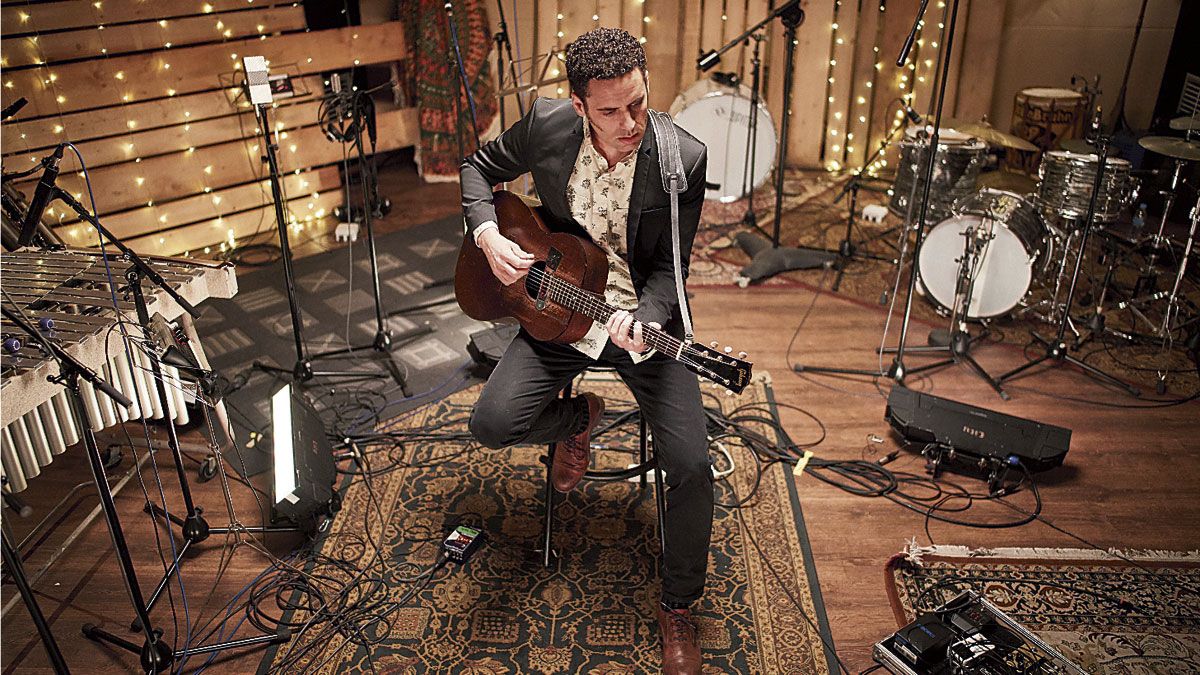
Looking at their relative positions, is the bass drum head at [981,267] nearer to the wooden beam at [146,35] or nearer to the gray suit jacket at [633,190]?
the gray suit jacket at [633,190]

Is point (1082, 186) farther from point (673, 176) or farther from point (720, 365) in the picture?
point (720, 365)

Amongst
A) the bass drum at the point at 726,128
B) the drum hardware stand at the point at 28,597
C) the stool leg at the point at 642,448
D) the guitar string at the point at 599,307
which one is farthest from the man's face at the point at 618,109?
the bass drum at the point at 726,128

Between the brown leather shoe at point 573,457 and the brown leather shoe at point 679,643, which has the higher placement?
the brown leather shoe at point 573,457

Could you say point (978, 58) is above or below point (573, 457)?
above

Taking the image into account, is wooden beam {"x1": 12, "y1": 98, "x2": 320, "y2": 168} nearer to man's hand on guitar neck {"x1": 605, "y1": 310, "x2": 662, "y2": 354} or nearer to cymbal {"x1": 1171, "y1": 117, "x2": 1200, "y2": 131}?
man's hand on guitar neck {"x1": 605, "y1": 310, "x2": 662, "y2": 354}

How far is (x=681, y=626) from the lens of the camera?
258cm

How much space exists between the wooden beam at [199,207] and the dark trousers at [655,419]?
316 centimetres

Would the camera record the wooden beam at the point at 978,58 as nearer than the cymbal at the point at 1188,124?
No

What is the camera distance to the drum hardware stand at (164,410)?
7.84ft

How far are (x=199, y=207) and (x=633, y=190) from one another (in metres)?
3.58

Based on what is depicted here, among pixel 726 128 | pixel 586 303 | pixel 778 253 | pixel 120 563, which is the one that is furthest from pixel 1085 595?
pixel 726 128

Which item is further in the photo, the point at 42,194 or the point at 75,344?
the point at 75,344

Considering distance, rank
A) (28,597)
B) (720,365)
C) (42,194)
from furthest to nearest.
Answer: (720,365) < (42,194) < (28,597)

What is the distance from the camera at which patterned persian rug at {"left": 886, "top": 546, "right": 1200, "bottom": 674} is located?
2613 millimetres
